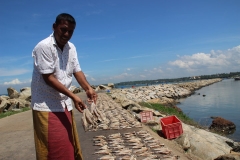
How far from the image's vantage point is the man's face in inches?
94.6

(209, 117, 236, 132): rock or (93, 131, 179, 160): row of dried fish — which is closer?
(93, 131, 179, 160): row of dried fish

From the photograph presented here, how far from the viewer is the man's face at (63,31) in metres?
2.40

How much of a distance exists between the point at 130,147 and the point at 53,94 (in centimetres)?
340

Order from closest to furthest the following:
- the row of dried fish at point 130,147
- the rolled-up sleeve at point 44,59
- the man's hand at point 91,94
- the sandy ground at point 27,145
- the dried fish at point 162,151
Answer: the rolled-up sleeve at point 44,59, the man's hand at point 91,94, the row of dried fish at point 130,147, the dried fish at point 162,151, the sandy ground at point 27,145

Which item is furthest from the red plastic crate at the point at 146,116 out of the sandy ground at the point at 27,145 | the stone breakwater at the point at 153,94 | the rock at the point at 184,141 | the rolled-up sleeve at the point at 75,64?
the stone breakwater at the point at 153,94

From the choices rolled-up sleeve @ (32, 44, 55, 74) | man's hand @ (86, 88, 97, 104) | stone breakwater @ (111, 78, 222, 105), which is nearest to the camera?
rolled-up sleeve @ (32, 44, 55, 74)

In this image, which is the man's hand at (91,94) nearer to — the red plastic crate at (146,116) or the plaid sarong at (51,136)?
the plaid sarong at (51,136)

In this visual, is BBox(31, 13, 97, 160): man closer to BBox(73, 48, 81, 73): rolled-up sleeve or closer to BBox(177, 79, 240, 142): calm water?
BBox(73, 48, 81, 73): rolled-up sleeve

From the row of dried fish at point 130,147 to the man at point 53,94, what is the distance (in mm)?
2357

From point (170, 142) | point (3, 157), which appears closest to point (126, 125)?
point (170, 142)

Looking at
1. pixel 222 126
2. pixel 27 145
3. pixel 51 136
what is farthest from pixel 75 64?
pixel 222 126

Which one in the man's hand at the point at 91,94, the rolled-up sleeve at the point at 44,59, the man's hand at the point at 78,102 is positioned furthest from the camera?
the man's hand at the point at 91,94

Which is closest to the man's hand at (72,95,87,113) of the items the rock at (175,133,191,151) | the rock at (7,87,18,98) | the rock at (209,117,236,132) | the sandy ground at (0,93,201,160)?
the sandy ground at (0,93,201,160)

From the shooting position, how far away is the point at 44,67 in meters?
2.33
